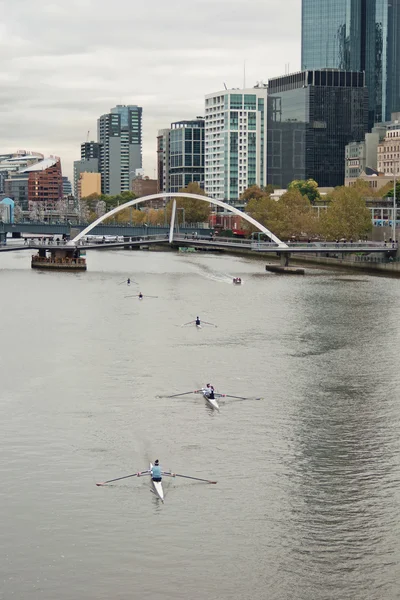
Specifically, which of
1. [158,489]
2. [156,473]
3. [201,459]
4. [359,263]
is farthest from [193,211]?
[158,489]

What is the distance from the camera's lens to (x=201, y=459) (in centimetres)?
3331

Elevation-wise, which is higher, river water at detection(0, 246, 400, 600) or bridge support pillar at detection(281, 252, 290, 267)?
bridge support pillar at detection(281, 252, 290, 267)

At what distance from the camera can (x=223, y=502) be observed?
29.7 metres

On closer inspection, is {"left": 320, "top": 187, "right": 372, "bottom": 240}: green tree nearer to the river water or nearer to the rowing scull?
the river water

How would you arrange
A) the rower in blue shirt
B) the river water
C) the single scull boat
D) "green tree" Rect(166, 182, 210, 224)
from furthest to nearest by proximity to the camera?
"green tree" Rect(166, 182, 210, 224) < the single scull boat < the rower in blue shirt < the river water

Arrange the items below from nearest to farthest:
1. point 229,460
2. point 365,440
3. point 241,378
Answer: point 229,460 < point 365,440 < point 241,378

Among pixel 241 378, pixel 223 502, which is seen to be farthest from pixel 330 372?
pixel 223 502

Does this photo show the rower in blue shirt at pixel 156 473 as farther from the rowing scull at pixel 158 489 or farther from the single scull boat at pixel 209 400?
the single scull boat at pixel 209 400

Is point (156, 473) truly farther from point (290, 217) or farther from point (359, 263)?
point (290, 217)

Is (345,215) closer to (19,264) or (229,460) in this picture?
A: (19,264)

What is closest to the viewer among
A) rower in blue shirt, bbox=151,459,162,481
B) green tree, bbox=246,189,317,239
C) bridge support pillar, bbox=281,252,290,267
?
rower in blue shirt, bbox=151,459,162,481

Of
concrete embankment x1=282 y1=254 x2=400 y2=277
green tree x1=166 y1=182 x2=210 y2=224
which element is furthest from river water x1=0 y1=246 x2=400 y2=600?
green tree x1=166 y1=182 x2=210 y2=224

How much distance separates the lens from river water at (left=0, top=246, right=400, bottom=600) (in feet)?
83.7

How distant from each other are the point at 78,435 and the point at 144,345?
1968cm
